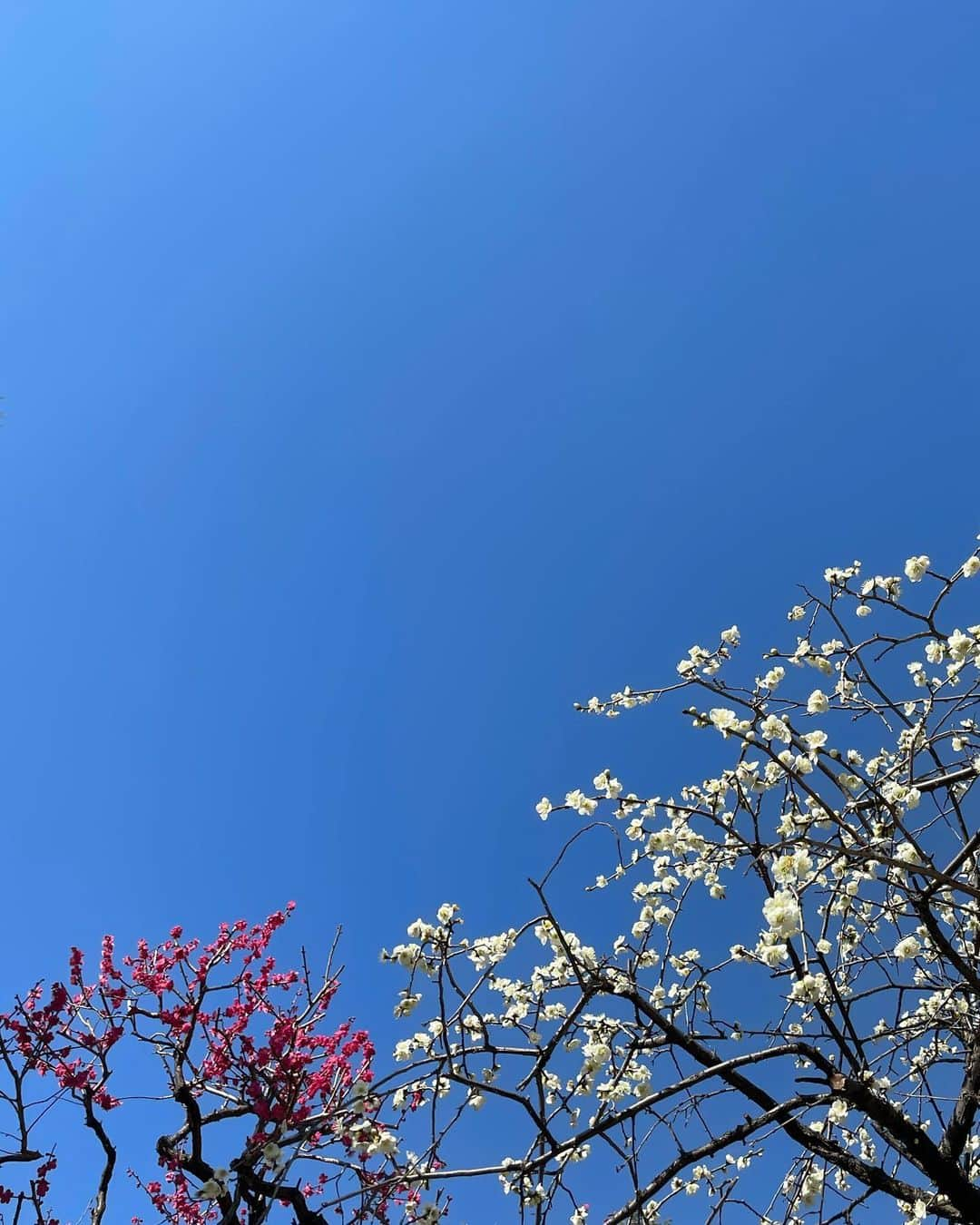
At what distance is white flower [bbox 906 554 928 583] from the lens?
15.5ft

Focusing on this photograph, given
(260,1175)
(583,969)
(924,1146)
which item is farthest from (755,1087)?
(260,1175)

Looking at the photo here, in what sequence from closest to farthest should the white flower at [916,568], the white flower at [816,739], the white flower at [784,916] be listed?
the white flower at [784,916] → the white flower at [816,739] → the white flower at [916,568]

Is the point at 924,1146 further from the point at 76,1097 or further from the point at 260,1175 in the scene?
the point at 76,1097

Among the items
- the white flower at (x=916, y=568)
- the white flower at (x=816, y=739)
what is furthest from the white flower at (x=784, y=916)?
the white flower at (x=916, y=568)

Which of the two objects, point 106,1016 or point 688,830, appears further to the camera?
point 106,1016

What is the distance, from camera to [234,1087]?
5953 mm

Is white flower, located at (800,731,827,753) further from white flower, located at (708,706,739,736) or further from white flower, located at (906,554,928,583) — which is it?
white flower, located at (906,554,928,583)

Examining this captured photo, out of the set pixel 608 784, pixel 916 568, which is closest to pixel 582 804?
pixel 608 784

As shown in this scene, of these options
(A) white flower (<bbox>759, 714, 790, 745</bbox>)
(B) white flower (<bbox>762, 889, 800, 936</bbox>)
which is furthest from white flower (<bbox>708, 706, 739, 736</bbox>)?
(B) white flower (<bbox>762, 889, 800, 936</bbox>)

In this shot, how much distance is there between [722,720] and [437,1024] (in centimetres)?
220

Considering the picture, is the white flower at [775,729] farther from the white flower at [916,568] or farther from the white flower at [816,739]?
the white flower at [916,568]

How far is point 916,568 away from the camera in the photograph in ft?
15.7

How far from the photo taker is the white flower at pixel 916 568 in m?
4.74

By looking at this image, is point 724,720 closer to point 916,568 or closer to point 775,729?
point 775,729
